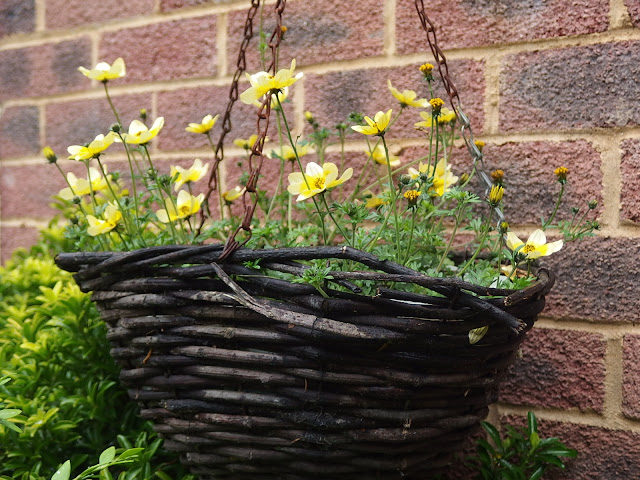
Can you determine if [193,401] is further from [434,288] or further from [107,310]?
[434,288]

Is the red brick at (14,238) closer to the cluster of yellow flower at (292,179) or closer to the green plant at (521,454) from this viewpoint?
the cluster of yellow flower at (292,179)

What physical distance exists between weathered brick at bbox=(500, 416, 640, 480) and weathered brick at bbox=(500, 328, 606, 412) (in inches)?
1.6

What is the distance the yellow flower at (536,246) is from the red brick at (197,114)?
27.2 inches

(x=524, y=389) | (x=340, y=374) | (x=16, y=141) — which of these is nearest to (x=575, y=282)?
(x=524, y=389)

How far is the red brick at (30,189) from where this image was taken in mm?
1747

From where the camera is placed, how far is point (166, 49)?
158 centimetres

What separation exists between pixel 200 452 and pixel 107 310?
236 millimetres

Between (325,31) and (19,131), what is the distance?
0.98 metres

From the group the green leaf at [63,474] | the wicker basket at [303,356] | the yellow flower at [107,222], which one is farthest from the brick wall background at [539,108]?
the green leaf at [63,474]

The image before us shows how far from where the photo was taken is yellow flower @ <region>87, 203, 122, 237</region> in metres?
0.94

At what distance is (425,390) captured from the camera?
79 cm

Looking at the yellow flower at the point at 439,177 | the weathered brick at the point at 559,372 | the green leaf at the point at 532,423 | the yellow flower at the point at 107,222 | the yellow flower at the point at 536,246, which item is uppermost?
the yellow flower at the point at 439,177

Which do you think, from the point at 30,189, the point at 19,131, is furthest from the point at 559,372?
the point at 19,131

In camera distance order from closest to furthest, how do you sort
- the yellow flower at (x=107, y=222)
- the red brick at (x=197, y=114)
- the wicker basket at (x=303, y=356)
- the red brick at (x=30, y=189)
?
1. the wicker basket at (x=303, y=356)
2. the yellow flower at (x=107, y=222)
3. the red brick at (x=197, y=114)
4. the red brick at (x=30, y=189)
